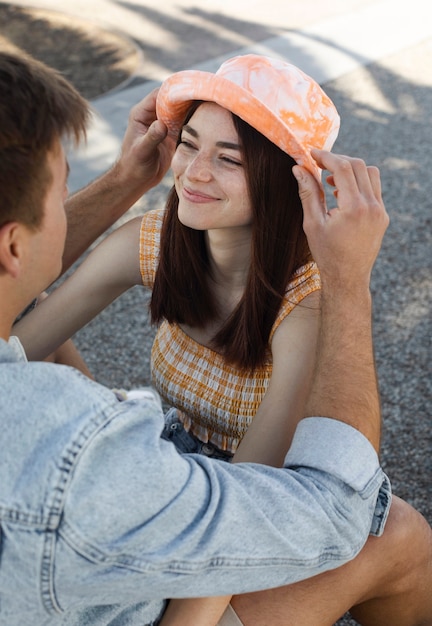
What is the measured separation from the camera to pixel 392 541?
1896 mm

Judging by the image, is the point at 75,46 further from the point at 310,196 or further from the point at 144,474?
the point at 144,474

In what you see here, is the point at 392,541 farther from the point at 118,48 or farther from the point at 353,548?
the point at 118,48

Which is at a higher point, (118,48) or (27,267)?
(27,267)

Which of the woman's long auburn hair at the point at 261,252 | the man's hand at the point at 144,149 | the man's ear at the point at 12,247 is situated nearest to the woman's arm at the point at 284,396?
the woman's long auburn hair at the point at 261,252

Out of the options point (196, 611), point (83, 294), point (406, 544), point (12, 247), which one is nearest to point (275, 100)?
point (83, 294)

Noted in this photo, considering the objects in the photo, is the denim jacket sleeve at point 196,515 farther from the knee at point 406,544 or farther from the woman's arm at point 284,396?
the woman's arm at point 284,396

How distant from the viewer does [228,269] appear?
254 cm

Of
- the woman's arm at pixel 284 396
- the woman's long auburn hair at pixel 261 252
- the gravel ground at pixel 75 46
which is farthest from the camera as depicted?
the gravel ground at pixel 75 46

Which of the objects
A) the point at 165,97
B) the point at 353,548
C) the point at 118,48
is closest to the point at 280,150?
the point at 165,97

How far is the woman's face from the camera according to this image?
2301 mm

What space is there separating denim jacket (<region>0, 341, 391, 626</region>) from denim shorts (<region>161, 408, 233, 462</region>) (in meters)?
0.97

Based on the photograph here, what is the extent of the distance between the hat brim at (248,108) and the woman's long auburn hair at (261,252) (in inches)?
3.1

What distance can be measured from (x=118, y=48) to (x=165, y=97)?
5969 millimetres

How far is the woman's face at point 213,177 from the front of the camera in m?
2.30
